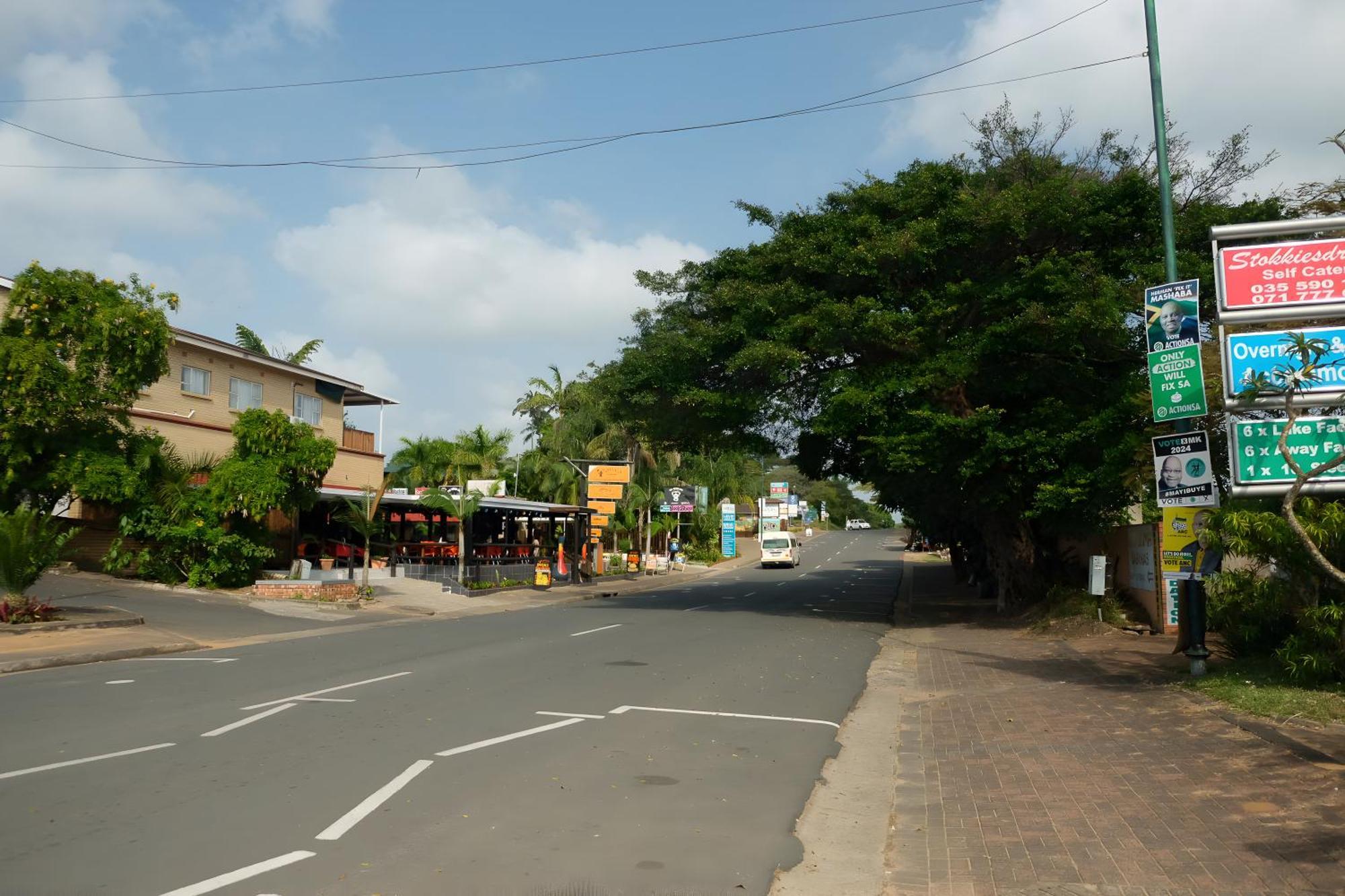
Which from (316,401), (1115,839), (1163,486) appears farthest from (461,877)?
(316,401)

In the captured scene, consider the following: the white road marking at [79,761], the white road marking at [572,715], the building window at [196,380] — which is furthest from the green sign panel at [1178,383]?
the building window at [196,380]

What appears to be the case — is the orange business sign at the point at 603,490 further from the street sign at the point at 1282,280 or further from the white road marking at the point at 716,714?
the street sign at the point at 1282,280

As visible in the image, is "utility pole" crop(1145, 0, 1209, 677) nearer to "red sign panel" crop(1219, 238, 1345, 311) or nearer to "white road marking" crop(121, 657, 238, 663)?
"red sign panel" crop(1219, 238, 1345, 311)

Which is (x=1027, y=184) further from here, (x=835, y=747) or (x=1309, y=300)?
(x=835, y=747)

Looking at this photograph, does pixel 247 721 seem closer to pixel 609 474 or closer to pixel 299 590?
pixel 299 590

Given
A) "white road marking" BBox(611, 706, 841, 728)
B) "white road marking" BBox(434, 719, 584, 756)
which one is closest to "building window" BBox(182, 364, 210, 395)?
"white road marking" BBox(611, 706, 841, 728)

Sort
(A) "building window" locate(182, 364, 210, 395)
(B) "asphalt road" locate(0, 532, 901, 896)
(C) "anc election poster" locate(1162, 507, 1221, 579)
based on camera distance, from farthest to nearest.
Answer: (A) "building window" locate(182, 364, 210, 395), (C) "anc election poster" locate(1162, 507, 1221, 579), (B) "asphalt road" locate(0, 532, 901, 896)

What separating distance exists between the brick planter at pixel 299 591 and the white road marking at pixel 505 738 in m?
18.3

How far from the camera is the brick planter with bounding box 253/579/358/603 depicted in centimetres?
2716

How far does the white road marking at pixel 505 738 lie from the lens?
8891mm

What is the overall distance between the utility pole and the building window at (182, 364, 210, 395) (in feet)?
96.2

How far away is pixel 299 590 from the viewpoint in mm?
27438

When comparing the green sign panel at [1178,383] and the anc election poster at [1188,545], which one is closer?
the green sign panel at [1178,383]

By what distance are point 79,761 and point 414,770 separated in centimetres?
278
